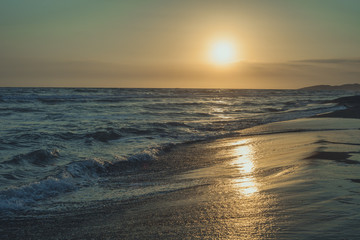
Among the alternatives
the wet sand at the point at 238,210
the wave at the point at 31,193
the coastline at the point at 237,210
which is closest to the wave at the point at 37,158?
the wave at the point at 31,193

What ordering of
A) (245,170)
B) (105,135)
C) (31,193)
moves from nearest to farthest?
(31,193) → (245,170) → (105,135)

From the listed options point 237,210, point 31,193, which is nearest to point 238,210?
point 237,210

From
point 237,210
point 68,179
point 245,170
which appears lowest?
point 68,179

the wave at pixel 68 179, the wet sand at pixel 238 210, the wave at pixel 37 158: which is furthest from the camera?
the wave at pixel 37 158

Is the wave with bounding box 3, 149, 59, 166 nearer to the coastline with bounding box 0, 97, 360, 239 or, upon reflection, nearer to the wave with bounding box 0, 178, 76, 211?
the wave with bounding box 0, 178, 76, 211

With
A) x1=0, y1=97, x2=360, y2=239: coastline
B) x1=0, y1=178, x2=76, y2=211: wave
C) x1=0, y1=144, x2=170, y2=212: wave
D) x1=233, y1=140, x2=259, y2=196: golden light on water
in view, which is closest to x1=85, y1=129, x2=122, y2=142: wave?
x1=0, y1=144, x2=170, y2=212: wave

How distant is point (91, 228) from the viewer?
3891 mm

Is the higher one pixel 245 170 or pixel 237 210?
pixel 237 210

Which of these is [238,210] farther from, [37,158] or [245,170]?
[37,158]

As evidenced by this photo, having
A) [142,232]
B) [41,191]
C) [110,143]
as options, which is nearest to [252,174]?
[142,232]

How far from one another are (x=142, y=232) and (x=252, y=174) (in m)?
2.99

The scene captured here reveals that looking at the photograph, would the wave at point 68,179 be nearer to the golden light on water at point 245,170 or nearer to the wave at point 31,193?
the wave at point 31,193

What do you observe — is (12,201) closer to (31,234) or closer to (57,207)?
(57,207)

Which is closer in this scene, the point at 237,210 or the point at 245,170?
the point at 237,210
